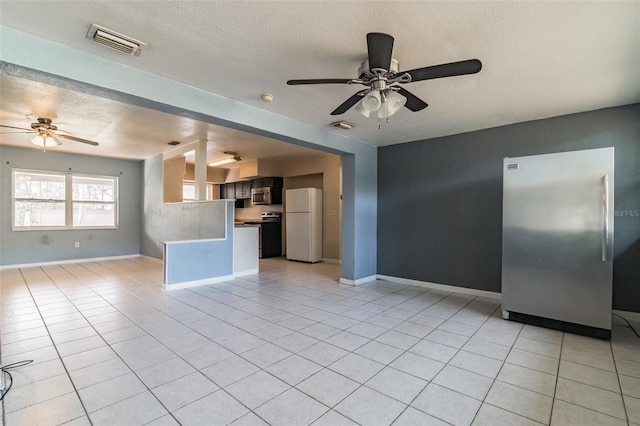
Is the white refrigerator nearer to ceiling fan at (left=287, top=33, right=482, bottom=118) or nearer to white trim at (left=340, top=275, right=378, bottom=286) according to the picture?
white trim at (left=340, top=275, right=378, bottom=286)

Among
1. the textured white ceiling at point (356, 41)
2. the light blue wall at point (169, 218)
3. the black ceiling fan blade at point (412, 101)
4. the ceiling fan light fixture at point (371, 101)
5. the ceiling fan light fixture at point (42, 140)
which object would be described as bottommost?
the light blue wall at point (169, 218)

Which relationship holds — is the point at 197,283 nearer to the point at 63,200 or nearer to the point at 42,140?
the point at 42,140

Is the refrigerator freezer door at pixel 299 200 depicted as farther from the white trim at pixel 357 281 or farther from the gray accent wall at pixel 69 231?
the gray accent wall at pixel 69 231

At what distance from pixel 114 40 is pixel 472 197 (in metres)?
4.42

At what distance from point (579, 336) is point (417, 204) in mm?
2583

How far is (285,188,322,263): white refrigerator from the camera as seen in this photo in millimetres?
7098

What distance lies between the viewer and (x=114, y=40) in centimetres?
206

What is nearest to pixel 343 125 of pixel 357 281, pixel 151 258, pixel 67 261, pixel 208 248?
pixel 357 281

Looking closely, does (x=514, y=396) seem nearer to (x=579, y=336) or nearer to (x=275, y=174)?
(x=579, y=336)

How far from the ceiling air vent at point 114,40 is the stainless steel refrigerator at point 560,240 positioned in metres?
3.73

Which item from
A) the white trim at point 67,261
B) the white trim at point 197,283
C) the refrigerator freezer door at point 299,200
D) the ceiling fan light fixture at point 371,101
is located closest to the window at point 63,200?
the white trim at point 67,261

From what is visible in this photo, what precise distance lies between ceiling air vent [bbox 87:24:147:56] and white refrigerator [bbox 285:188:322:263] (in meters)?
5.10

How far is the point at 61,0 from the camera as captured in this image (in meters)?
1.70

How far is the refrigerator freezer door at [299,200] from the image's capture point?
7.10 meters
